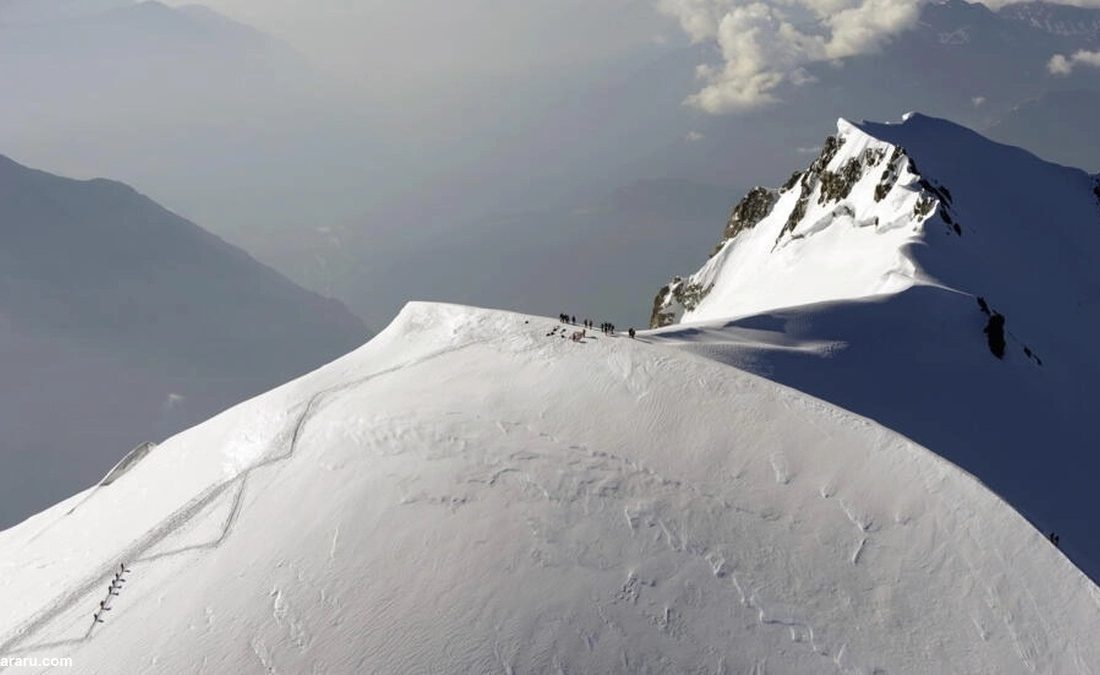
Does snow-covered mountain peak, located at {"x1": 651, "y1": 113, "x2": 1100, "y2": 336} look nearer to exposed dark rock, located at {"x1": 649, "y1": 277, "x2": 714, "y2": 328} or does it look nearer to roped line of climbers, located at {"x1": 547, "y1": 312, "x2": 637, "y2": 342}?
exposed dark rock, located at {"x1": 649, "y1": 277, "x2": 714, "y2": 328}

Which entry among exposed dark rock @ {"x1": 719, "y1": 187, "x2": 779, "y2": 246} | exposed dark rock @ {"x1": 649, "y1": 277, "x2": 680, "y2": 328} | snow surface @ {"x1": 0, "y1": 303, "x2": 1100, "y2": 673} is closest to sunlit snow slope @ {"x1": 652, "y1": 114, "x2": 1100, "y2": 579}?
exposed dark rock @ {"x1": 719, "y1": 187, "x2": 779, "y2": 246}

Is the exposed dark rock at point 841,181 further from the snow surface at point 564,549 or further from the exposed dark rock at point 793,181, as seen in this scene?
the snow surface at point 564,549

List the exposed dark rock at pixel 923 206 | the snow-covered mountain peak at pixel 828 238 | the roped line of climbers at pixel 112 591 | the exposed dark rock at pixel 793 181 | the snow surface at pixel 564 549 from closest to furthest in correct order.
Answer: the snow surface at pixel 564 549, the roped line of climbers at pixel 112 591, the snow-covered mountain peak at pixel 828 238, the exposed dark rock at pixel 923 206, the exposed dark rock at pixel 793 181

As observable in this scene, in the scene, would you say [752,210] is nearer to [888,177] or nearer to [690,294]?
[690,294]

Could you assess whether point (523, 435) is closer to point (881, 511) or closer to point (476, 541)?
point (476, 541)

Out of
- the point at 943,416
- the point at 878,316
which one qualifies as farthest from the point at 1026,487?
the point at 878,316

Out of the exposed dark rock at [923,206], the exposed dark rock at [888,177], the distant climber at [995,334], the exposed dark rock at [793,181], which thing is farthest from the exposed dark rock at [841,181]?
the distant climber at [995,334]
